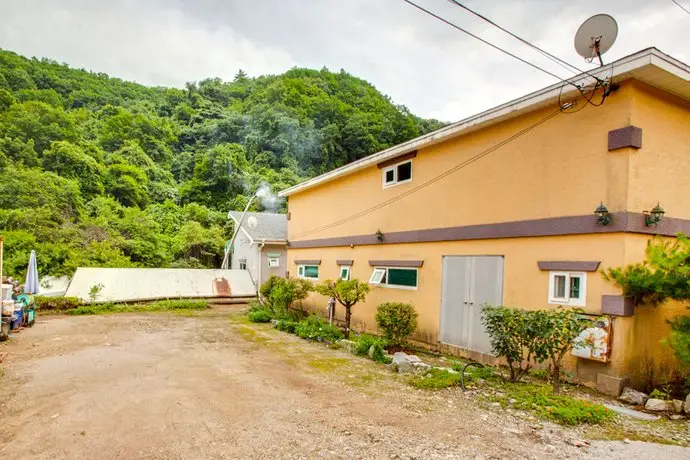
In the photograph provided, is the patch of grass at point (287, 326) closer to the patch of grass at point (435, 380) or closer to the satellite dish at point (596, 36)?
the patch of grass at point (435, 380)

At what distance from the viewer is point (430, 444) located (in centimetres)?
381

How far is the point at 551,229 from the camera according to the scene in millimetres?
6383

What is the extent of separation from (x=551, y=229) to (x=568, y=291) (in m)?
1.06

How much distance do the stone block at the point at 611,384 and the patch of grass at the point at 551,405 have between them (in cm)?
77

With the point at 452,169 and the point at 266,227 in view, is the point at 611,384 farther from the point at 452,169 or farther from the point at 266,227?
the point at 266,227

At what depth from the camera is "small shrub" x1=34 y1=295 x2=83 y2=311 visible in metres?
13.9

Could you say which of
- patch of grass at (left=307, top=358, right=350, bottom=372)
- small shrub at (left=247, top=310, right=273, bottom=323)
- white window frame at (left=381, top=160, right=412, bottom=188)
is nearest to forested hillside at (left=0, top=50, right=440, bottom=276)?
small shrub at (left=247, top=310, right=273, bottom=323)

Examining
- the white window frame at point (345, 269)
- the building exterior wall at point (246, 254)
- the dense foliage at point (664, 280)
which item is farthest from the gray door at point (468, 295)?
the building exterior wall at point (246, 254)

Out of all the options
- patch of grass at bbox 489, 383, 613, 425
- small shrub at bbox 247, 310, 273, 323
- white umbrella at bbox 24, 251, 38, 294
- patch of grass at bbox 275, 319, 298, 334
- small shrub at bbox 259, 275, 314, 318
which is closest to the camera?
patch of grass at bbox 489, 383, 613, 425

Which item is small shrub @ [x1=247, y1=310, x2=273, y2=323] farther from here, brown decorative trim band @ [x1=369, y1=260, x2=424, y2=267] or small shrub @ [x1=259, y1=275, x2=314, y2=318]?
brown decorative trim band @ [x1=369, y1=260, x2=424, y2=267]

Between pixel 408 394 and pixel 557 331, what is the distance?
228 centimetres

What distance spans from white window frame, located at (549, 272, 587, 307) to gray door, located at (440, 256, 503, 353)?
0.99 m

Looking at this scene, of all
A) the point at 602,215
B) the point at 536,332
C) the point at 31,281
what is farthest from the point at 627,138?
the point at 31,281

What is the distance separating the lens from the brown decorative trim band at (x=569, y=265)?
18.8 feet
